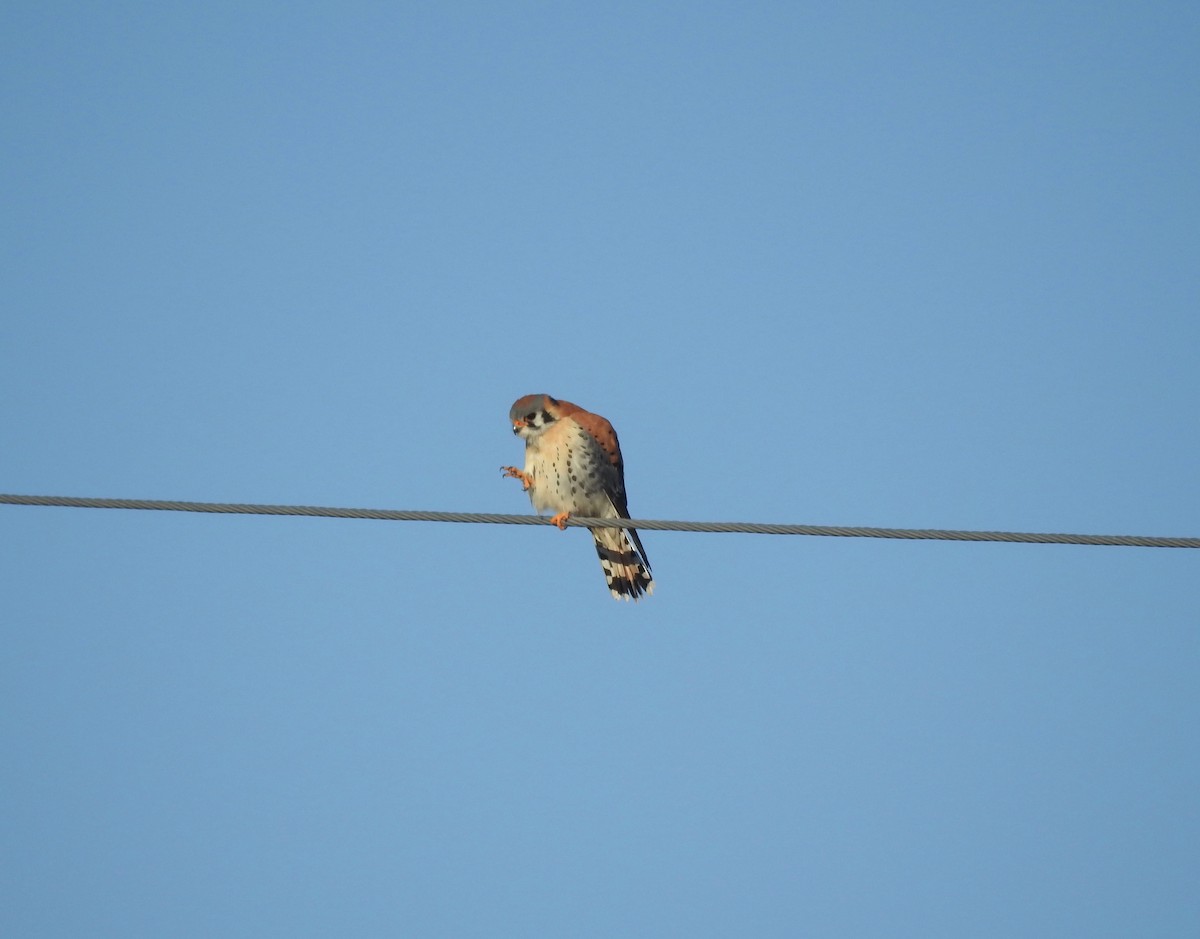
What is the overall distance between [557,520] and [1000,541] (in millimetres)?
2381

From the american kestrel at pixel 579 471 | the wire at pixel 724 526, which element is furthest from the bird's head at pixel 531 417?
the wire at pixel 724 526

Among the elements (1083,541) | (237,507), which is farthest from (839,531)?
(237,507)

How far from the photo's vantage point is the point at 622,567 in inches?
350

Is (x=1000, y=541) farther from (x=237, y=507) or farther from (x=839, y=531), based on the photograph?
(x=237, y=507)

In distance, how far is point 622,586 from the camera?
8.91m

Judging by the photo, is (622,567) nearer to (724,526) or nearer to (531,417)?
(531,417)

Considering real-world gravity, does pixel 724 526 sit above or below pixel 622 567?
below

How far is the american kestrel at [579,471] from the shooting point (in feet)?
27.9

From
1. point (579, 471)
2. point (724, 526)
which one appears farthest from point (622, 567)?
point (724, 526)

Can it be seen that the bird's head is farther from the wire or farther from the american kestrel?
the wire

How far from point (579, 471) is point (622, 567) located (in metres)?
0.72

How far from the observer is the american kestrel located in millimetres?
8508

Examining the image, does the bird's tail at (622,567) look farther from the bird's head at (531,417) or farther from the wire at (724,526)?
the wire at (724,526)

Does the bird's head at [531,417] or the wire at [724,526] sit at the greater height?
the bird's head at [531,417]
